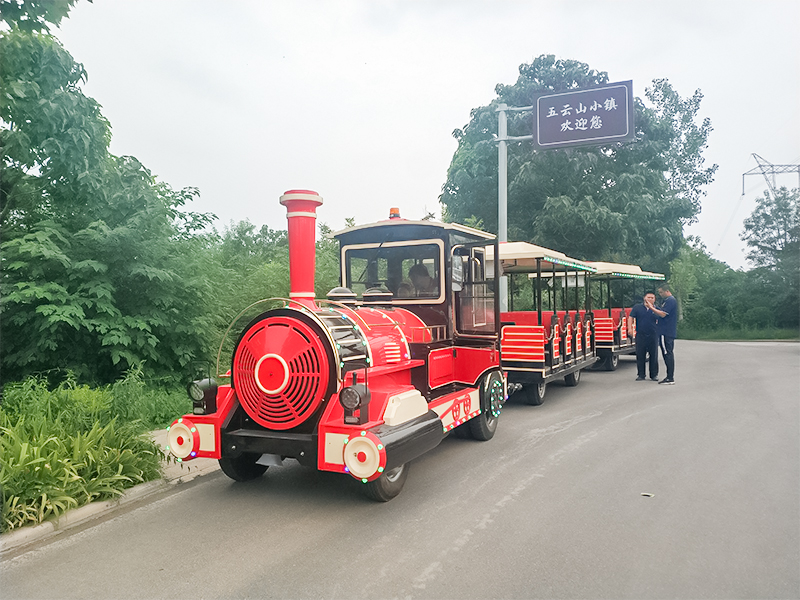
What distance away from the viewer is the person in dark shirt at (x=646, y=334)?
11.3 meters

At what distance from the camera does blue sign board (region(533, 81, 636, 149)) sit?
36.9ft

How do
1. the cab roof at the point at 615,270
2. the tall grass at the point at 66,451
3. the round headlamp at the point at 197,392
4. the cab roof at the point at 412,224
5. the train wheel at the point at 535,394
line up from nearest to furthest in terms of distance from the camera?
the tall grass at the point at 66,451 → the round headlamp at the point at 197,392 → the cab roof at the point at 412,224 → the train wheel at the point at 535,394 → the cab roof at the point at 615,270

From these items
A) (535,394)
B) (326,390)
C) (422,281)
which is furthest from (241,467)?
(535,394)

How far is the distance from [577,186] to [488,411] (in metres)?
15.5

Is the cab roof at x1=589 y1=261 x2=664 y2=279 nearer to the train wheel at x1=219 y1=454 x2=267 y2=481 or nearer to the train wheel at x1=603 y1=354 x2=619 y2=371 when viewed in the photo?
the train wheel at x1=603 y1=354 x2=619 y2=371

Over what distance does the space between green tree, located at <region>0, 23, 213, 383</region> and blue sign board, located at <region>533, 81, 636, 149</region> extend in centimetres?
768

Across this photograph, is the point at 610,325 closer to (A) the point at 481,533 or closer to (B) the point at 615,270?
(B) the point at 615,270

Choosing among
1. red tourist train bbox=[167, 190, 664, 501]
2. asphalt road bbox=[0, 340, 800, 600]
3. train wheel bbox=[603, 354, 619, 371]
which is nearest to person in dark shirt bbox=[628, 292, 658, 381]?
train wheel bbox=[603, 354, 619, 371]

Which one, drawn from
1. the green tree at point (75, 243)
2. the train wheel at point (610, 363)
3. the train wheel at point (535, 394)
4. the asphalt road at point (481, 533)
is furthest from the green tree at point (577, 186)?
the asphalt road at point (481, 533)

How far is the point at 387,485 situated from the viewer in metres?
4.61

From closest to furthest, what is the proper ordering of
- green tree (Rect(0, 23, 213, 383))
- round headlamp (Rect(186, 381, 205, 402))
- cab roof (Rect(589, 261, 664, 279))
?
1. round headlamp (Rect(186, 381, 205, 402))
2. green tree (Rect(0, 23, 213, 383))
3. cab roof (Rect(589, 261, 664, 279))

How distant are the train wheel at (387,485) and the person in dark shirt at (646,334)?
8.10 metres

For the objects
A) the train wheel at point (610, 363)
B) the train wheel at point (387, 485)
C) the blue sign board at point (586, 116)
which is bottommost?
the train wheel at point (387, 485)

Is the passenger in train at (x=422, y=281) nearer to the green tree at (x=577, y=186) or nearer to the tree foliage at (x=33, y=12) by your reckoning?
the tree foliage at (x=33, y=12)
